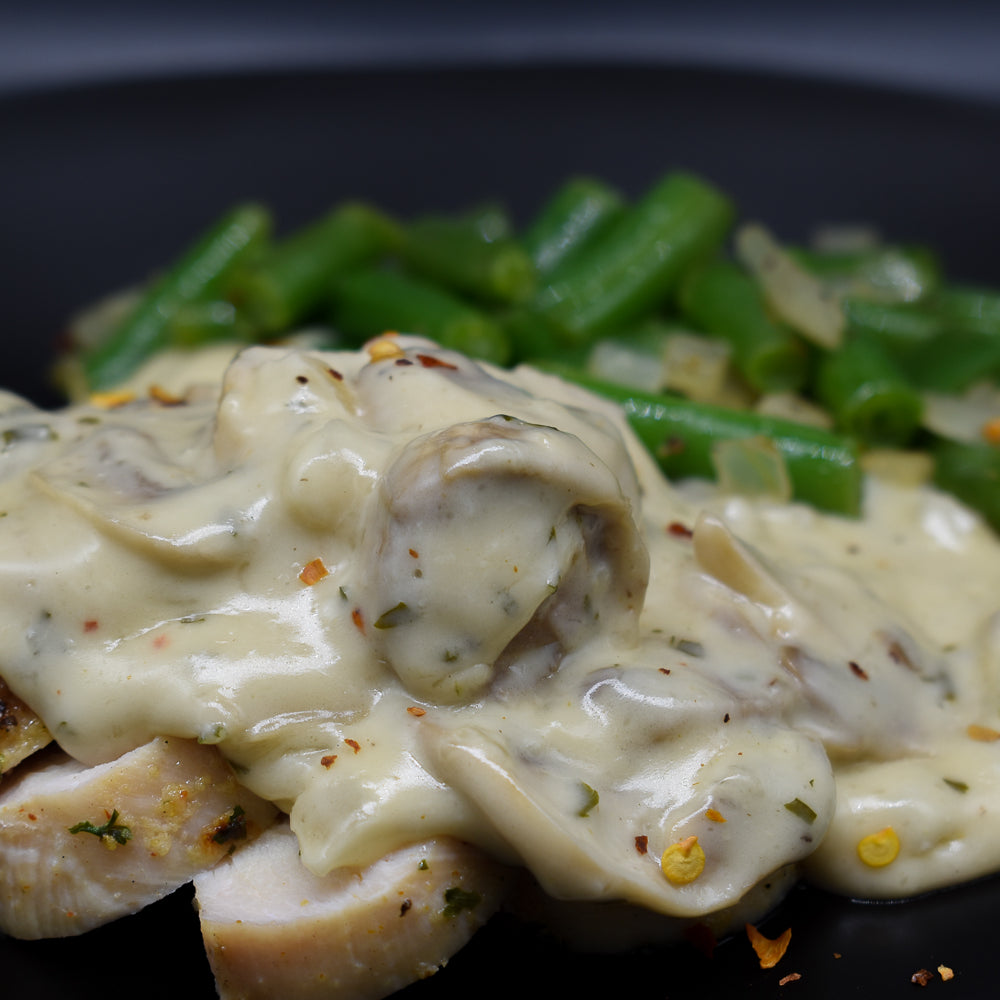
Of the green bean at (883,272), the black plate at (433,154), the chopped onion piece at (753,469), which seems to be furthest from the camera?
the black plate at (433,154)

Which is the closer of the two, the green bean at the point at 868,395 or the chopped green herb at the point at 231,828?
the chopped green herb at the point at 231,828

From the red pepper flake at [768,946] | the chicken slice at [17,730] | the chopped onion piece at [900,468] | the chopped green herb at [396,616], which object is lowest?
the red pepper flake at [768,946]

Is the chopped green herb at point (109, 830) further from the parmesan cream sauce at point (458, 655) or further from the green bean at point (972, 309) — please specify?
the green bean at point (972, 309)

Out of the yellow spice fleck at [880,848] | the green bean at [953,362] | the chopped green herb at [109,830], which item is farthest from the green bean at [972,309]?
the chopped green herb at [109,830]

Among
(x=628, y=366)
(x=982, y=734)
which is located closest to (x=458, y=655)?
(x=982, y=734)

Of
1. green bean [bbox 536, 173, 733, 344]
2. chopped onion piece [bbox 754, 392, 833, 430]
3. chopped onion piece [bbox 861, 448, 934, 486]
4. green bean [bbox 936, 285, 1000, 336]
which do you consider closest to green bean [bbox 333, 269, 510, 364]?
green bean [bbox 536, 173, 733, 344]

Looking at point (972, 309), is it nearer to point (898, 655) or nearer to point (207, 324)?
point (898, 655)

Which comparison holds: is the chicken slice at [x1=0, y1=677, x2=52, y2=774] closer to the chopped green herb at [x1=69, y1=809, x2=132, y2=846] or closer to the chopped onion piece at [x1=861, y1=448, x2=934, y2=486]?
the chopped green herb at [x1=69, y1=809, x2=132, y2=846]
